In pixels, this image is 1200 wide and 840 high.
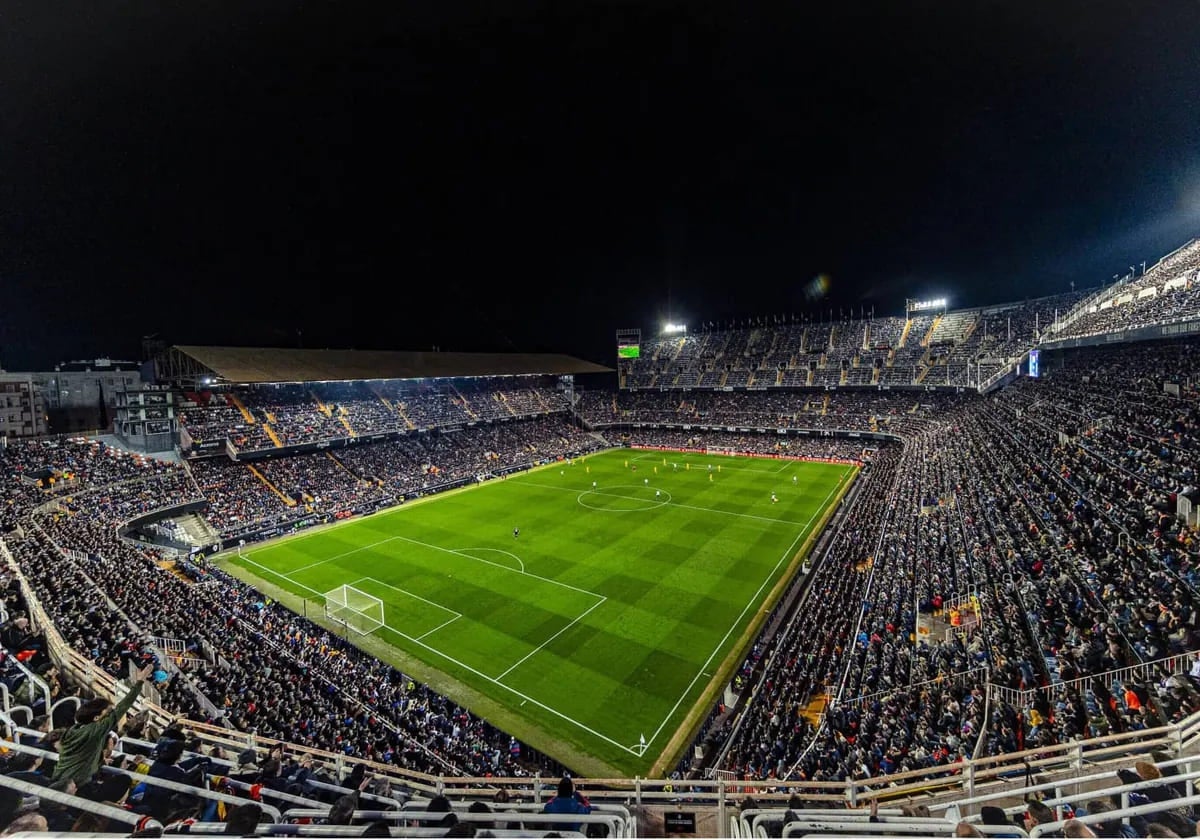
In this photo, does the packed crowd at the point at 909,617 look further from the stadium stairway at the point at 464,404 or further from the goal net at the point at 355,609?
the stadium stairway at the point at 464,404

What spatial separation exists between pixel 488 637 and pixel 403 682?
11.8ft

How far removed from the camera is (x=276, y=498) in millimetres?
34000

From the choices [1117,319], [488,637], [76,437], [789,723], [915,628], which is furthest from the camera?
[76,437]

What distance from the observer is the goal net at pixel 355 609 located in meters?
20.1

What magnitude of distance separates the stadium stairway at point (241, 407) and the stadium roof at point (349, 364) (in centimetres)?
232

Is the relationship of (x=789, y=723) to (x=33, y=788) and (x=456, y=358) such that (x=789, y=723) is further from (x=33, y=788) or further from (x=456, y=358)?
(x=456, y=358)

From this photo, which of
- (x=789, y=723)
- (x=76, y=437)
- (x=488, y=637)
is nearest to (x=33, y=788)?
(x=789, y=723)

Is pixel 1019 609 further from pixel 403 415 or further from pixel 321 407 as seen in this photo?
pixel 321 407

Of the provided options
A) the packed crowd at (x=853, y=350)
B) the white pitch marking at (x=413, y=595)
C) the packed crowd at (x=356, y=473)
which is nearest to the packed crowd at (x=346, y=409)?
the packed crowd at (x=356, y=473)

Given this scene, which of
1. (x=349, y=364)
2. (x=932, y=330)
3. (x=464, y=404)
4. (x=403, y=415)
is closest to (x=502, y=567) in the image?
(x=403, y=415)

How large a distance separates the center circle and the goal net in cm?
1641

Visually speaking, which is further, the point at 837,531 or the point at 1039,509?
the point at 837,531

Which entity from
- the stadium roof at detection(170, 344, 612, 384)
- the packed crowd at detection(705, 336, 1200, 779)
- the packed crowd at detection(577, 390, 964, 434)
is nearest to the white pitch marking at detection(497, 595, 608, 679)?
the packed crowd at detection(705, 336, 1200, 779)

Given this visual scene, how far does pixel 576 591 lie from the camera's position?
22.7 m
